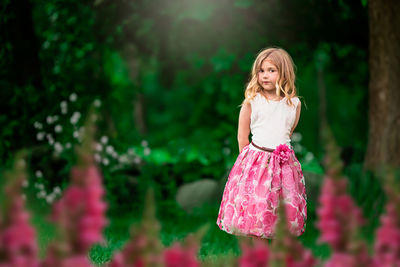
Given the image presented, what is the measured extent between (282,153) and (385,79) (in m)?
2.31

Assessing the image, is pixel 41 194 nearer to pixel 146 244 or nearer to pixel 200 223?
pixel 200 223

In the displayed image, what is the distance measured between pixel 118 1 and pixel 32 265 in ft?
18.8

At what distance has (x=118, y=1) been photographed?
6383mm

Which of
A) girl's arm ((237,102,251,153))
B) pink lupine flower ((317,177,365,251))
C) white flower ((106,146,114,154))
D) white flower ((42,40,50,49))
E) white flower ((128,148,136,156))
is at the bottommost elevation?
white flower ((128,148,136,156))

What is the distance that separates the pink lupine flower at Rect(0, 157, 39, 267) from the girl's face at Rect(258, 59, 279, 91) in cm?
279

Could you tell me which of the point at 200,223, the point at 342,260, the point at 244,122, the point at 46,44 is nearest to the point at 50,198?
the point at 200,223

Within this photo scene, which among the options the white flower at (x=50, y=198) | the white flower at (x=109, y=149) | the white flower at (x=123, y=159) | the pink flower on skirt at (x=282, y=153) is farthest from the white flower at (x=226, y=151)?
the pink flower on skirt at (x=282, y=153)

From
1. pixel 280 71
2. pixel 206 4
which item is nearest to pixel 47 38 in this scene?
pixel 206 4

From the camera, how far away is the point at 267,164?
3.53 m

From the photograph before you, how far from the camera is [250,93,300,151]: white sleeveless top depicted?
11.8 ft

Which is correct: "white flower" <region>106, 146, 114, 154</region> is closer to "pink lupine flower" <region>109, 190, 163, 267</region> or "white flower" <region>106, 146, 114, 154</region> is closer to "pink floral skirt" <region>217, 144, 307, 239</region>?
"pink floral skirt" <region>217, 144, 307, 239</region>

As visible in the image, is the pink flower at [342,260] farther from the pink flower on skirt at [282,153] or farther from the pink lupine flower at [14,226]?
the pink flower on skirt at [282,153]

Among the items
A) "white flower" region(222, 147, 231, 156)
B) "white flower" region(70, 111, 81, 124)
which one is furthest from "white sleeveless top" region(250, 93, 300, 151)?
"white flower" region(222, 147, 231, 156)

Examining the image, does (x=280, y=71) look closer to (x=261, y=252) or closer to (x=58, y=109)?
(x=261, y=252)
